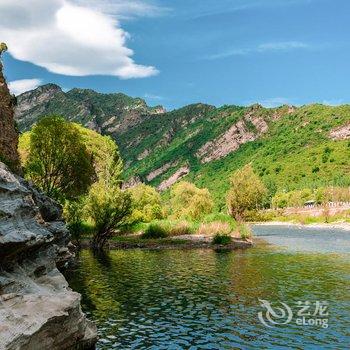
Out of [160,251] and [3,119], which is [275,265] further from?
[3,119]

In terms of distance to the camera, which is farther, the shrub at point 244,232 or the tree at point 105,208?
the shrub at point 244,232

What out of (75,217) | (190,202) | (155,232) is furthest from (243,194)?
(75,217)

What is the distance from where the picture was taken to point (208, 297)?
3712 cm

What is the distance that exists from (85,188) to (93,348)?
201 feet

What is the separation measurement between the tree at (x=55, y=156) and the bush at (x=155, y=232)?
1609cm

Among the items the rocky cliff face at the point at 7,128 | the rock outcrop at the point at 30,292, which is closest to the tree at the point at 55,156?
the rocky cliff face at the point at 7,128

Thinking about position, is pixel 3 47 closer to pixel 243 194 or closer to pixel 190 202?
pixel 190 202

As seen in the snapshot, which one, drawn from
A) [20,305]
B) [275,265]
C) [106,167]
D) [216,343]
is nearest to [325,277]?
[275,265]

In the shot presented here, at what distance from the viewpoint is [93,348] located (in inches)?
952

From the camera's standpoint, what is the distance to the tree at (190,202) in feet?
355

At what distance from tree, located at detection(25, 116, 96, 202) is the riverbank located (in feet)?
38.4

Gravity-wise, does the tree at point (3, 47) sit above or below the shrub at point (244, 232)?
above

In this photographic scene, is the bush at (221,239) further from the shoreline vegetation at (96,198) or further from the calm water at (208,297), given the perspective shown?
the calm water at (208,297)

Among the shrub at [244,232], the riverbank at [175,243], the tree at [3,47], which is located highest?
the tree at [3,47]
